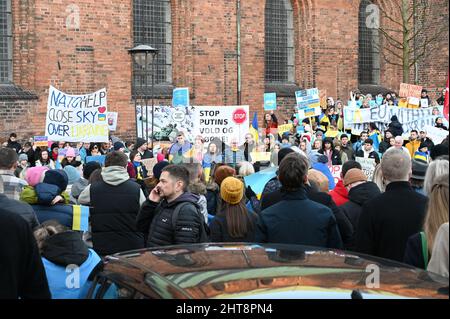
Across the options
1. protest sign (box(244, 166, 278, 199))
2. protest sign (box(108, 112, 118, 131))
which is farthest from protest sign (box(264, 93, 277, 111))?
protest sign (box(244, 166, 278, 199))

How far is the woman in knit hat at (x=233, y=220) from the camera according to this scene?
7020mm

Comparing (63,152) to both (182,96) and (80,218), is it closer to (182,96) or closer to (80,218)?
(182,96)

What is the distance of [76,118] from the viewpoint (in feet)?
64.4

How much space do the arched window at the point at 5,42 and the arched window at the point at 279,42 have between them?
9.54 m

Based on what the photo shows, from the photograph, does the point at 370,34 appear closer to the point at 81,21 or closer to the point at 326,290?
the point at 81,21

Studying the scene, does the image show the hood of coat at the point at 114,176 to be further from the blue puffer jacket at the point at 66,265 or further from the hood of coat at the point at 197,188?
the blue puffer jacket at the point at 66,265

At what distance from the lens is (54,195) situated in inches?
290

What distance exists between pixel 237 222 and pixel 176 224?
534mm

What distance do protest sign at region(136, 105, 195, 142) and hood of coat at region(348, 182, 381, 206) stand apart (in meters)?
14.8

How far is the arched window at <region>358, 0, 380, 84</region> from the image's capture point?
33.0 metres

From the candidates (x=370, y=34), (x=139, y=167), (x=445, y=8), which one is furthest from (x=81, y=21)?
(x=445, y=8)

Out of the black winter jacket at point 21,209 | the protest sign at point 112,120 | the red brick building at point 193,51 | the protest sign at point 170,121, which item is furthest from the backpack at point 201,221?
the red brick building at point 193,51

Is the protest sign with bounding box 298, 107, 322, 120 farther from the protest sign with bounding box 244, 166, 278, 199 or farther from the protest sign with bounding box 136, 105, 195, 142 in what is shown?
the protest sign with bounding box 244, 166, 278, 199

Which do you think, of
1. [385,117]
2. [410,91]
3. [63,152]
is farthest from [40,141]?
[410,91]
